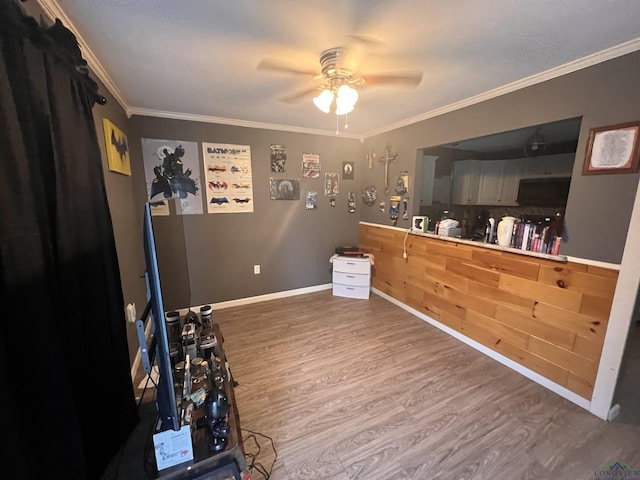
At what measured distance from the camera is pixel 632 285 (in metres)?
1.51

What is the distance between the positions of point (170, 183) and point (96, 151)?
1.55 meters

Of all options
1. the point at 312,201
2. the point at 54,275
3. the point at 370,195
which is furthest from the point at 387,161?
the point at 54,275

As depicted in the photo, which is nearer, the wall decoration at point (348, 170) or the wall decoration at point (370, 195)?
the wall decoration at point (370, 195)

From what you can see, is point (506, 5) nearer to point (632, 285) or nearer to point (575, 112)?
point (575, 112)

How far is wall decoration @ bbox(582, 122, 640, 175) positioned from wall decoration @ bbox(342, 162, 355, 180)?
8.01 ft

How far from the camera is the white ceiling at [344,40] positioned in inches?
46.7

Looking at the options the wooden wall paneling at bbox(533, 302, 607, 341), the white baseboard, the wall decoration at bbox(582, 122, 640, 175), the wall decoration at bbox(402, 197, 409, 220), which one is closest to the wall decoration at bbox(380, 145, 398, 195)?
the wall decoration at bbox(402, 197, 409, 220)

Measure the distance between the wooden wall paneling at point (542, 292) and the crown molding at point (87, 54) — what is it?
123 inches

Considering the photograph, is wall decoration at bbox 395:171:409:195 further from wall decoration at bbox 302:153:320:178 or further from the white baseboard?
the white baseboard

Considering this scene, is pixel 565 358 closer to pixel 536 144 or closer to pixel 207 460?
pixel 536 144

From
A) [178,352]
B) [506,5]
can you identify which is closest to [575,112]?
[506,5]

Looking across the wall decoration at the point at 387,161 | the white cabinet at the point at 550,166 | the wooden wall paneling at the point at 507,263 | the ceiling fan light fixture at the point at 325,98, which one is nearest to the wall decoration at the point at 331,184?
the wall decoration at the point at 387,161

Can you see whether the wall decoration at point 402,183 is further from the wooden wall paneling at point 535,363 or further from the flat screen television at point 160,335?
the flat screen television at point 160,335

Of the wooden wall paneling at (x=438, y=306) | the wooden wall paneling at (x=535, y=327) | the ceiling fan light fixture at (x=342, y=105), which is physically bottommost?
the wooden wall paneling at (x=438, y=306)
